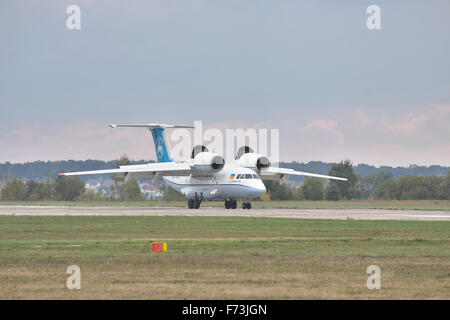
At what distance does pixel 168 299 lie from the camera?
14500mm

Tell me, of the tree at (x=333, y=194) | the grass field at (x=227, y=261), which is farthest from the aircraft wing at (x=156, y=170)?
the tree at (x=333, y=194)

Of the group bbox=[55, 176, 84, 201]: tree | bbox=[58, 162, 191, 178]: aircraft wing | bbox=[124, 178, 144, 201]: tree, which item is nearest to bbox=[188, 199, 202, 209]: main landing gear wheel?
bbox=[58, 162, 191, 178]: aircraft wing

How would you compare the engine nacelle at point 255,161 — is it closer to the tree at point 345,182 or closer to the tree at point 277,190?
the tree at point 277,190

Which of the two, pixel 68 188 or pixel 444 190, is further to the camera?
pixel 68 188

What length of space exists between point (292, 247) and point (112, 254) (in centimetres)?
613

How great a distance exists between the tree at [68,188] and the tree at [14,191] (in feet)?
19.5

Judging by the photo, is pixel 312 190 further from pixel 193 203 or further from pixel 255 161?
pixel 193 203

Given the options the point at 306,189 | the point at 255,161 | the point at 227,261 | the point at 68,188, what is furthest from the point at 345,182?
the point at 227,261

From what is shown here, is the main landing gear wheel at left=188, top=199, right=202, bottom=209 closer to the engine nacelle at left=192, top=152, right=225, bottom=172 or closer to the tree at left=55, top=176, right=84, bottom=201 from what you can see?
the engine nacelle at left=192, top=152, right=225, bottom=172

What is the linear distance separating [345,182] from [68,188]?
3922 cm

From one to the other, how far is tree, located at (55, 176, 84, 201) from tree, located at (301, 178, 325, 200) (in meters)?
31.7

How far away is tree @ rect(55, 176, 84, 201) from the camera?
106312 mm

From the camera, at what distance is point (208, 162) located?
61156mm

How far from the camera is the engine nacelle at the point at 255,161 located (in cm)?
6525
